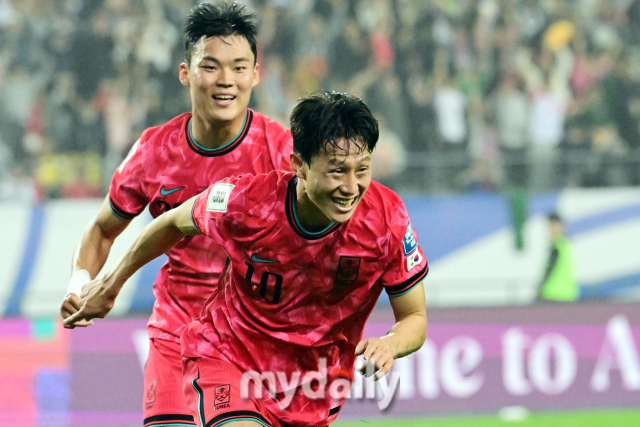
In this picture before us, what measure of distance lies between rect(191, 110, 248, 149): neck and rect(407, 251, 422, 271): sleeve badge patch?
120cm

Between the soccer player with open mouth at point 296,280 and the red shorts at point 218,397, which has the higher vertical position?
the soccer player with open mouth at point 296,280

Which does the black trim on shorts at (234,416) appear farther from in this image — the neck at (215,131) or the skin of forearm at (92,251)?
the neck at (215,131)

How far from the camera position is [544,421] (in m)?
8.57

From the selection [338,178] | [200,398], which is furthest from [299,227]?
[200,398]

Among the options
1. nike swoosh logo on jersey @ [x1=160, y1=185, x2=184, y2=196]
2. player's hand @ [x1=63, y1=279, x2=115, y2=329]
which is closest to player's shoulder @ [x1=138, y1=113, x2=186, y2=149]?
nike swoosh logo on jersey @ [x1=160, y1=185, x2=184, y2=196]

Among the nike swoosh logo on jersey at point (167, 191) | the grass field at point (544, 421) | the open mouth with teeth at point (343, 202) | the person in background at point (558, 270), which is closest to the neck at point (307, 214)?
the open mouth with teeth at point (343, 202)

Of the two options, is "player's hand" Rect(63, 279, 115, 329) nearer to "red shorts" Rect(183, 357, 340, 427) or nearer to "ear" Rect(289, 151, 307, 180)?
"red shorts" Rect(183, 357, 340, 427)

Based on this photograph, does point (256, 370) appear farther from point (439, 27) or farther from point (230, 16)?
point (439, 27)

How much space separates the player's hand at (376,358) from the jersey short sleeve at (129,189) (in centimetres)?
171

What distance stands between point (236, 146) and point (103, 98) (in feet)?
26.5

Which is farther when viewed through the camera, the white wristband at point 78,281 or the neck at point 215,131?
the neck at point 215,131

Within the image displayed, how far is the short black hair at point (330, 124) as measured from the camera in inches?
135

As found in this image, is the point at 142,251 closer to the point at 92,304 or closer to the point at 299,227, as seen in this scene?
the point at 92,304

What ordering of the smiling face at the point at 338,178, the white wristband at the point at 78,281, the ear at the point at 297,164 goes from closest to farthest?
the smiling face at the point at 338,178
the ear at the point at 297,164
the white wristband at the point at 78,281
